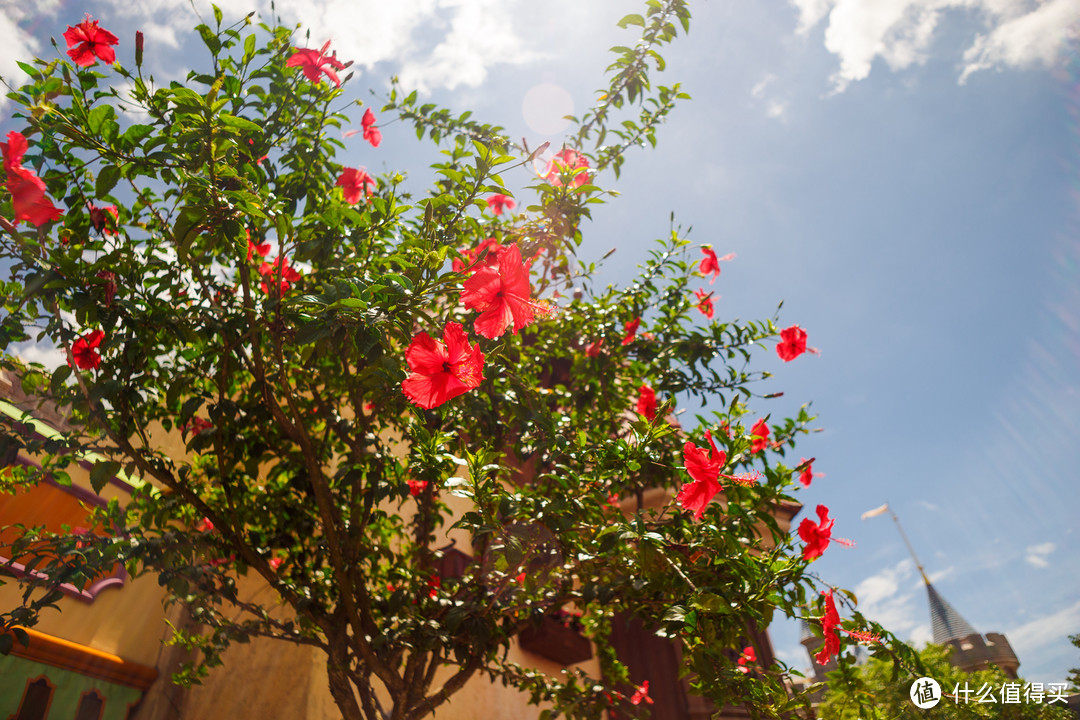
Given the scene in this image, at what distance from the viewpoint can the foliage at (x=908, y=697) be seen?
221cm

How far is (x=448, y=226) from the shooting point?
75.7 inches

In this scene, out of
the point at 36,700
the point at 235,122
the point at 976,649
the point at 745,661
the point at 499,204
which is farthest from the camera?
the point at 976,649

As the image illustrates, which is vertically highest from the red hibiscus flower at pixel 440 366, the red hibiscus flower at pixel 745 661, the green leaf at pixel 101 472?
the red hibiscus flower at pixel 440 366

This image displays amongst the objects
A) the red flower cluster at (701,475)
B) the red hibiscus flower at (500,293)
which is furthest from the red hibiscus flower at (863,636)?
the red hibiscus flower at (500,293)

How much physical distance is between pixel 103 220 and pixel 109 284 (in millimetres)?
493

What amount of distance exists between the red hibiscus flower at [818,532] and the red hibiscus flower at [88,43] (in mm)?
3366

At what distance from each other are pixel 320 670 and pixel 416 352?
3.03 meters

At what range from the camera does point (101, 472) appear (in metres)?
2.26

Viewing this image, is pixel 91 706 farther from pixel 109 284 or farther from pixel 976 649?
pixel 976 649

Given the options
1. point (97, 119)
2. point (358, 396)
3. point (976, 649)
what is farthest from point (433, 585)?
point (976, 649)

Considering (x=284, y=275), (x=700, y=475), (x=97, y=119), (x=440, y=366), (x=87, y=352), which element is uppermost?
(x=284, y=275)

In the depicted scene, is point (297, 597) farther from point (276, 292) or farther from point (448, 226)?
point (448, 226)

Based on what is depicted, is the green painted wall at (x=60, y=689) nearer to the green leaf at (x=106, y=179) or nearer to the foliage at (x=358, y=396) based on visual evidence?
the foliage at (x=358, y=396)

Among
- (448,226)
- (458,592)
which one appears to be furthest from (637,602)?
(448,226)
